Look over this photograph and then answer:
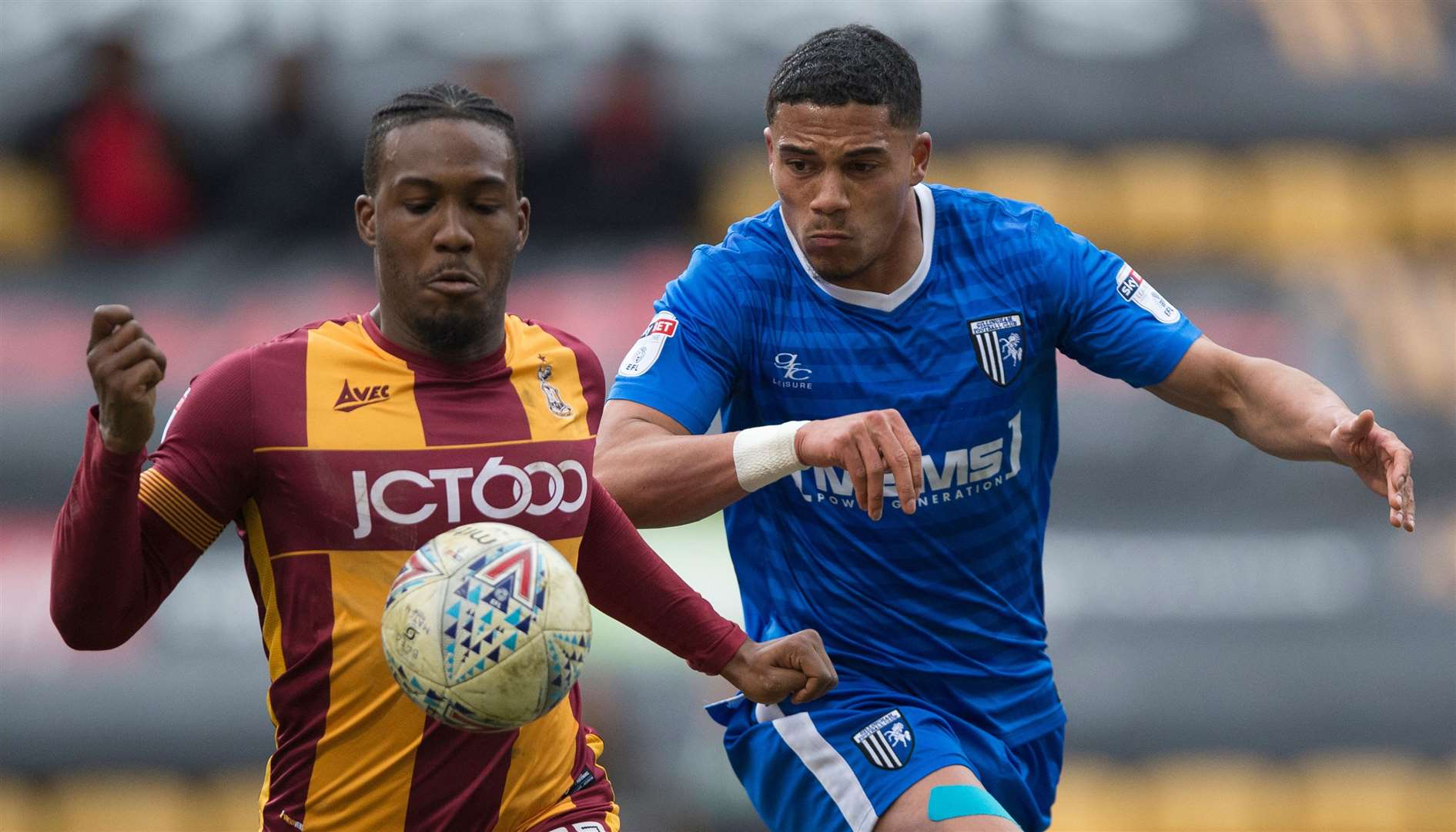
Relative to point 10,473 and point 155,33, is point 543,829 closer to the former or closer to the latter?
point 10,473

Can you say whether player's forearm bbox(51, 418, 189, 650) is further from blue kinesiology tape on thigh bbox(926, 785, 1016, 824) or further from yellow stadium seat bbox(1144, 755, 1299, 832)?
yellow stadium seat bbox(1144, 755, 1299, 832)

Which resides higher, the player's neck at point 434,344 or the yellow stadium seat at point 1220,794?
the player's neck at point 434,344

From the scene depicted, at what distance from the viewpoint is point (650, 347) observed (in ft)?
14.6

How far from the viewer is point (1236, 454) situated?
32.1 feet

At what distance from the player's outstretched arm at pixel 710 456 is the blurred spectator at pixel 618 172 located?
7.15 meters

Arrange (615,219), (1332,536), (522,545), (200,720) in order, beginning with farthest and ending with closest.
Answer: (615,219) < (1332,536) < (200,720) < (522,545)

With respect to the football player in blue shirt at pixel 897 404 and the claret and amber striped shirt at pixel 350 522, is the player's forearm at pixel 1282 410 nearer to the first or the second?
the football player in blue shirt at pixel 897 404

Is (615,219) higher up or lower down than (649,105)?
lower down

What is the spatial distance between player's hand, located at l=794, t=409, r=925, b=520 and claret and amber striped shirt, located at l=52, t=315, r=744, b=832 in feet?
1.80

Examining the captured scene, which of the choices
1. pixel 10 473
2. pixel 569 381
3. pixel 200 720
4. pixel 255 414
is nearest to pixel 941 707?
pixel 569 381

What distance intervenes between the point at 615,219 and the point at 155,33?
3358 millimetres

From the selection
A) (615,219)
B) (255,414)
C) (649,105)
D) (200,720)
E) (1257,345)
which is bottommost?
(200,720)

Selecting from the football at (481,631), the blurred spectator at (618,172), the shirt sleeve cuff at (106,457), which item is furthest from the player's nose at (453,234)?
the blurred spectator at (618,172)

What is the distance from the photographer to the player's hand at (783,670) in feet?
13.1
